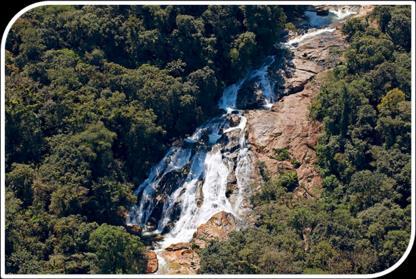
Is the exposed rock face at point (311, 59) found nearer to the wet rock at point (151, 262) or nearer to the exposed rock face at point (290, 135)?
the exposed rock face at point (290, 135)

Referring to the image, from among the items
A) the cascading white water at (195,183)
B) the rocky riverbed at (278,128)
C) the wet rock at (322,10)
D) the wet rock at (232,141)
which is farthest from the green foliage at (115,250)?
the wet rock at (322,10)

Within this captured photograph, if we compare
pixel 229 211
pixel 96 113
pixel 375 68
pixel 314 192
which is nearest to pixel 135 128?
pixel 96 113

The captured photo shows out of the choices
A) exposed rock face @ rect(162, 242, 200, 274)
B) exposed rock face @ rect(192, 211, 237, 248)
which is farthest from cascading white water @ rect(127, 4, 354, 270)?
exposed rock face @ rect(162, 242, 200, 274)

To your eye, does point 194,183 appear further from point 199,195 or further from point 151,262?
point 151,262

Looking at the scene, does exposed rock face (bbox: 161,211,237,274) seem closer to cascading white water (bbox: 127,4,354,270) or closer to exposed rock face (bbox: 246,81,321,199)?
cascading white water (bbox: 127,4,354,270)

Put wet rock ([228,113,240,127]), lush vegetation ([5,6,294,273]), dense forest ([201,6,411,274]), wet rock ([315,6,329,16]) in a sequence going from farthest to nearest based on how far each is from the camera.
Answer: wet rock ([315,6,329,16]), wet rock ([228,113,240,127]), lush vegetation ([5,6,294,273]), dense forest ([201,6,411,274])

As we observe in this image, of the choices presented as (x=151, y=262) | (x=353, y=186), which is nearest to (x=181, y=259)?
(x=151, y=262)
